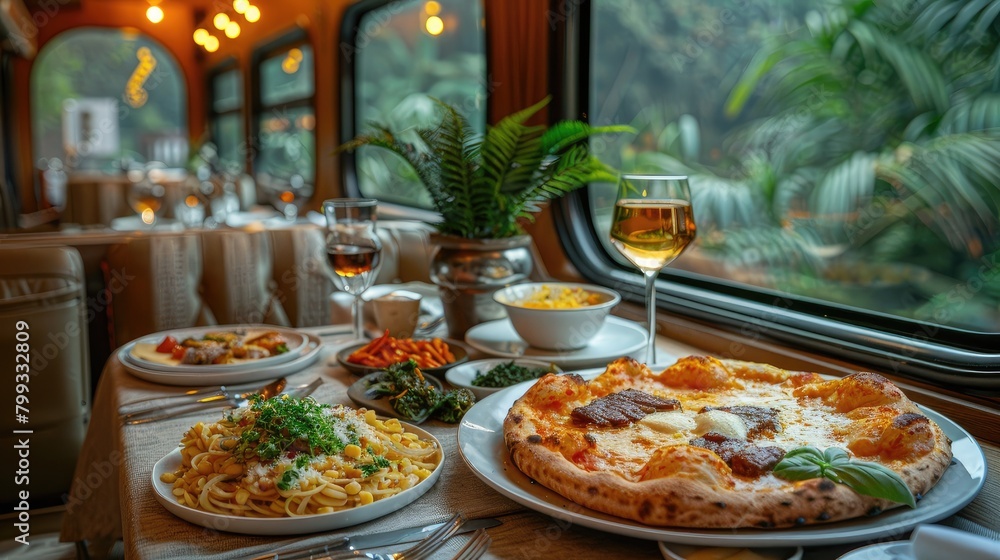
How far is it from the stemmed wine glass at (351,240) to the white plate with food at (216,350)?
184 millimetres

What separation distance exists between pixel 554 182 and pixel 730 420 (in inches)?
34.1

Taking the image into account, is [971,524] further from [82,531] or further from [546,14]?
[546,14]

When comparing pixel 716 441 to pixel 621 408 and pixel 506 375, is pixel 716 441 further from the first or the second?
pixel 506 375

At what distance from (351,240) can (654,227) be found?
68 centimetres

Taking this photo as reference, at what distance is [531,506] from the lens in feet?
2.79

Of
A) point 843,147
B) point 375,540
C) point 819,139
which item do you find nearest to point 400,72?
point 819,139

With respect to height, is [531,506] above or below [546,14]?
below

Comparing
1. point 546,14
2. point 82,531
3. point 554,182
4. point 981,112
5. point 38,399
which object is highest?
point 546,14

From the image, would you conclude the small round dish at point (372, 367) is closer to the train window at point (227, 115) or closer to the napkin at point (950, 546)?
the napkin at point (950, 546)

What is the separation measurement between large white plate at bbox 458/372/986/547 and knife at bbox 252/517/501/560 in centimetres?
5

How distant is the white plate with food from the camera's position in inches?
59.6

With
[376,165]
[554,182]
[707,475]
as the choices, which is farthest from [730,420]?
[376,165]

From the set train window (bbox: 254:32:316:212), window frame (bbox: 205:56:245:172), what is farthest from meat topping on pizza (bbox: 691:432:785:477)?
window frame (bbox: 205:56:245:172)

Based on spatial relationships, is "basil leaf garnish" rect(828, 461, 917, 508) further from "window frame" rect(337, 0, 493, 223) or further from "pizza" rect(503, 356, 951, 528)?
"window frame" rect(337, 0, 493, 223)
